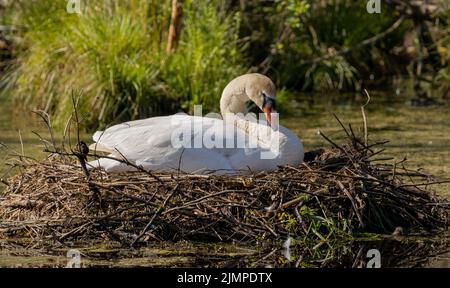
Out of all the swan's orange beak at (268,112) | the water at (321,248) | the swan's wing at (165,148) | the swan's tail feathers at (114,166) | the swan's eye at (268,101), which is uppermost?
the swan's eye at (268,101)

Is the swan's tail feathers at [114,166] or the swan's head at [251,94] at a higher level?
the swan's head at [251,94]

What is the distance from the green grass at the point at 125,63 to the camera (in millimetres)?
12953

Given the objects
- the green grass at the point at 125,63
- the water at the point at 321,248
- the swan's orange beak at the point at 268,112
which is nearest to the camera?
the water at the point at 321,248

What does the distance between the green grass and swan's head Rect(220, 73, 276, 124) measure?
12.6 ft

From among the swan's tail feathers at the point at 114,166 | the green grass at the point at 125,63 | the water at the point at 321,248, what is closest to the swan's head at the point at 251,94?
the swan's tail feathers at the point at 114,166

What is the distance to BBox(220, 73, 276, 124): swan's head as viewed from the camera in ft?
A: 28.4

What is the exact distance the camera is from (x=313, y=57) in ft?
54.8

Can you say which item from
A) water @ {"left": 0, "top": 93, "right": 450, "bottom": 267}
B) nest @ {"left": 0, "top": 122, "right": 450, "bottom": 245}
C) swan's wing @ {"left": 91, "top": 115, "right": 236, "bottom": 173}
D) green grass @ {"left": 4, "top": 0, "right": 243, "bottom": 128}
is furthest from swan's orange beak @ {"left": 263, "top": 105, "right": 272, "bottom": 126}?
green grass @ {"left": 4, "top": 0, "right": 243, "bottom": 128}

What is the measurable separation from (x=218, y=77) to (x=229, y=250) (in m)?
6.33

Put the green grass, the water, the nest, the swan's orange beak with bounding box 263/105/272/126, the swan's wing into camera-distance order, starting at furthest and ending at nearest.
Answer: the green grass → the swan's orange beak with bounding box 263/105/272/126 → the swan's wing → the nest → the water

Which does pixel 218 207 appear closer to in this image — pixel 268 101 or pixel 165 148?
pixel 165 148

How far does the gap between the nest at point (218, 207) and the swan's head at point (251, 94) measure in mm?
834

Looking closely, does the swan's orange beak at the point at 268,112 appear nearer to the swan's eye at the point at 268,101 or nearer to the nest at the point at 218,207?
the swan's eye at the point at 268,101

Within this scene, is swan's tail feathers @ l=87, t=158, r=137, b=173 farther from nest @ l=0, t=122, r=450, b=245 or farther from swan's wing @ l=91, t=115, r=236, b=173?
nest @ l=0, t=122, r=450, b=245
